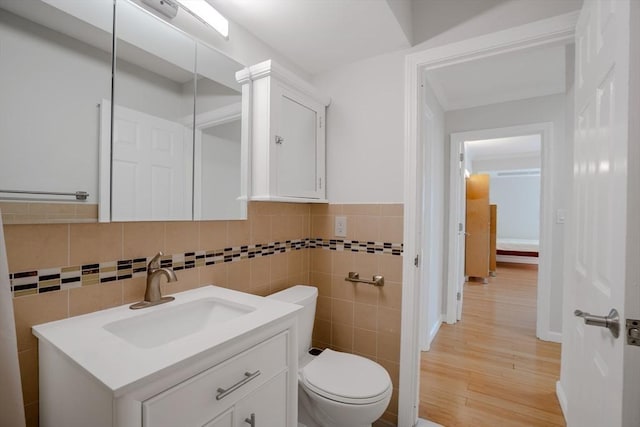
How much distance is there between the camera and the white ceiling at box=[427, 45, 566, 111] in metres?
2.39

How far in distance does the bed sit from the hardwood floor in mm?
2834

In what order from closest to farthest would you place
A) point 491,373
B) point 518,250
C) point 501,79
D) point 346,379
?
point 346,379
point 491,373
point 501,79
point 518,250

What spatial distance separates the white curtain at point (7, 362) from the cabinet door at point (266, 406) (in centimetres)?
54

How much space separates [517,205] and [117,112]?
785 centimetres

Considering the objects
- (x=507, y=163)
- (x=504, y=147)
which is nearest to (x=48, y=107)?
(x=504, y=147)

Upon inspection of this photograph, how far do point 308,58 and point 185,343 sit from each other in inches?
67.9

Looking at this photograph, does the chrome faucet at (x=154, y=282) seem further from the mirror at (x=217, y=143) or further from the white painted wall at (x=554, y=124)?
the white painted wall at (x=554, y=124)

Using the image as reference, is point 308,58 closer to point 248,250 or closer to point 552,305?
point 248,250

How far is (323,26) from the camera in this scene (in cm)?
157

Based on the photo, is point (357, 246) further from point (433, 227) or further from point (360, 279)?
point (433, 227)

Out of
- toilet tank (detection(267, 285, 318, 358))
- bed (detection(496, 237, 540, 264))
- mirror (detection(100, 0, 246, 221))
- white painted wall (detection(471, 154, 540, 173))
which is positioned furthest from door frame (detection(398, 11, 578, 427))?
white painted wall (detection(471, 154, 540, 173))

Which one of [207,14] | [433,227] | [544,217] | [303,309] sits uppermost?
[207,14]

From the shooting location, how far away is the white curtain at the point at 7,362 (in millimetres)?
717

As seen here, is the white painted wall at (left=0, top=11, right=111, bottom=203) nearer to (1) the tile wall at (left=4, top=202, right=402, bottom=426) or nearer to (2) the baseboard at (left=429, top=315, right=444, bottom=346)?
(1) the tile wall at (left=4, top=202, right=402, bottom=426)
